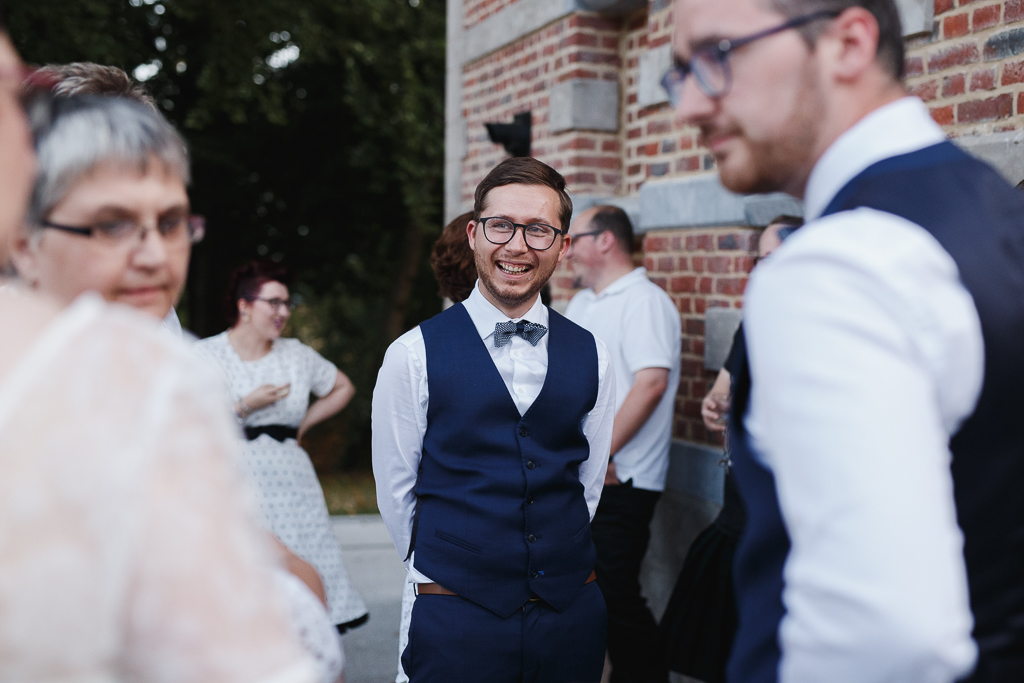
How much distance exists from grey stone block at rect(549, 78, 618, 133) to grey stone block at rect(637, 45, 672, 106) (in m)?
0.37

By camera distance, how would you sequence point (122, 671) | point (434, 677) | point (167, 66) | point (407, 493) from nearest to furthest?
point (122, 671)
point (434, 677)
point (407, 493)
point (167, 66)

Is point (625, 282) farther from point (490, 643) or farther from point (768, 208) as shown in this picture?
point (490, 643)

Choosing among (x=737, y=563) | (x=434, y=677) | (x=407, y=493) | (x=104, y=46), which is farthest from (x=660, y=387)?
(x=104, y=46)

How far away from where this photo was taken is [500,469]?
2441 millimetres

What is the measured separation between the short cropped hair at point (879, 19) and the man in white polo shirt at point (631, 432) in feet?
9.18

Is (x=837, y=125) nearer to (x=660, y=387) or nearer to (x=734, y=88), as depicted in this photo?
(x=734, y=88)

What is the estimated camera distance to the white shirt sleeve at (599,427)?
2.73m

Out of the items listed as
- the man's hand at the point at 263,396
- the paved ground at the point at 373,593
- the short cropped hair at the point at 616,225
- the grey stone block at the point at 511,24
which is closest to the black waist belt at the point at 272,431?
the man's hand at the point at 263,396

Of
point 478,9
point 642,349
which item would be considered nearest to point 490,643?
point 642,349

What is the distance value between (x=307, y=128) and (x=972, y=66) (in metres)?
11.5

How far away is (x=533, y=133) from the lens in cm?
570

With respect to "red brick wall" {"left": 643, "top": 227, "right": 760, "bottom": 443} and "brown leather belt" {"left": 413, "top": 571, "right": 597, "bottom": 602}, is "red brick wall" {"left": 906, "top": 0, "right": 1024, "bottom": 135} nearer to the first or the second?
"red brick wall" {"left": 643, "top": 227, "right": 760, "bottom": 443}

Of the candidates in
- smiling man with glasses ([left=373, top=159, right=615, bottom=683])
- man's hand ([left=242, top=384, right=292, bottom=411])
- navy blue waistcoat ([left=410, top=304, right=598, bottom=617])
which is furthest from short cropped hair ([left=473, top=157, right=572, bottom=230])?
man's hand ([left=242, top=384, right=292, bottom=411])

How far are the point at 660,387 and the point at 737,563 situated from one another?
115 inches
